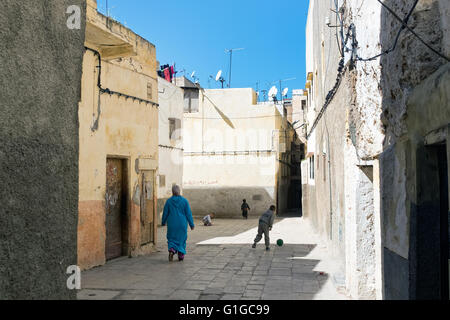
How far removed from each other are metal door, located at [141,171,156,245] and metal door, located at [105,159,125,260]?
64 centimetres

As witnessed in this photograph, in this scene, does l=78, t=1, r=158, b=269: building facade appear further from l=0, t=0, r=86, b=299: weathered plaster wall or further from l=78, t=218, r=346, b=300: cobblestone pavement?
l=0, t=0, r=86, b=299: weathered plaster wall

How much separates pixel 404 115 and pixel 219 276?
5.06m

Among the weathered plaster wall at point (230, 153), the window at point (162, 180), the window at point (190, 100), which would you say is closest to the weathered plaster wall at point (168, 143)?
the window at point (162, 180)

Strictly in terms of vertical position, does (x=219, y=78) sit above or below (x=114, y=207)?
above

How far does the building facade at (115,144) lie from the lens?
793 cm

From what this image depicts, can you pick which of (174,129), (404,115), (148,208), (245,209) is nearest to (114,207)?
(148,208)

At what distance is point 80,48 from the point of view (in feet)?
10.7

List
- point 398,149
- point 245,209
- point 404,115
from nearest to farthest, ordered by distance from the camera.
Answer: point 404,115 < point 398,149 < point 245,209

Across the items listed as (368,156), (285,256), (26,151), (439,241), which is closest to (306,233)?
(285,256)

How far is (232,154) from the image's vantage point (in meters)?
24.2

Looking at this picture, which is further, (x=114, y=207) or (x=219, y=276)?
(x=114, y=207)

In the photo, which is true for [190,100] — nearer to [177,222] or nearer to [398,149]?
[177,222]

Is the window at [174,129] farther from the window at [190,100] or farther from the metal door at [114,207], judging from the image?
the metal door at [114,207]

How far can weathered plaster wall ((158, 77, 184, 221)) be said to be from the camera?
777 inches
